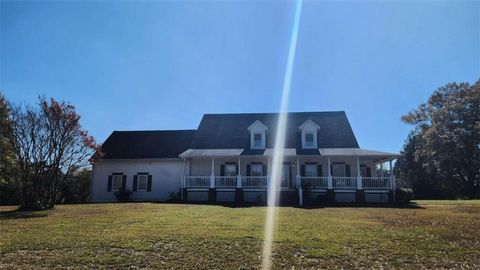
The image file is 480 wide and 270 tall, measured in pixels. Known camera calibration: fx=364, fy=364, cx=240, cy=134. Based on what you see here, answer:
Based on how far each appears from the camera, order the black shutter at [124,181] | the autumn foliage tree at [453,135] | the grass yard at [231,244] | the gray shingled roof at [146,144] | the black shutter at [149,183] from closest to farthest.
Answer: the grass yard at [231,244] < the black shutter at [149,183] < the black shutter at [124,181] < the gray shingled roof at [146,144] < the autumn foliage tree at [453,135]

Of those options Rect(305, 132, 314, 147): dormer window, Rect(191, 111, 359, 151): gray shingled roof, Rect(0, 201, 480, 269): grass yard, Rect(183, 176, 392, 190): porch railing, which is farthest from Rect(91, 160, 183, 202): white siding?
Rect(0, 201, 480, 269): grass yard

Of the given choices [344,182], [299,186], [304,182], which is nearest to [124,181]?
[299,186]

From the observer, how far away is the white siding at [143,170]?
89.1ft

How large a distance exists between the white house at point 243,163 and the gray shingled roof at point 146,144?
7 cm

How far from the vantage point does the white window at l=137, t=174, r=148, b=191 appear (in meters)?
27.4

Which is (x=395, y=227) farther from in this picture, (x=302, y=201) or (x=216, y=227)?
(x=302, y=201)

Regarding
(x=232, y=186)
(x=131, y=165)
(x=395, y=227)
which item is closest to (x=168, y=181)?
(x=131, y=165)

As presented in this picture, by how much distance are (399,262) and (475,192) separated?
39.8 m

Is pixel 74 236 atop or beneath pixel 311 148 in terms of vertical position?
beneath

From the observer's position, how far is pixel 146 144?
29.3 meters

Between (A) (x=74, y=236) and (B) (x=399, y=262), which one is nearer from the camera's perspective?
(B) (x=399, y=262)

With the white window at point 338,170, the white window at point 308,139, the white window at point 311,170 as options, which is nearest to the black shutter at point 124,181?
the white window at point 311,170

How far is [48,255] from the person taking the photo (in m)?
7.44

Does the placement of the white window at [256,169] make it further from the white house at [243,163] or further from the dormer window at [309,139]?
the dormer window at [309,139]
